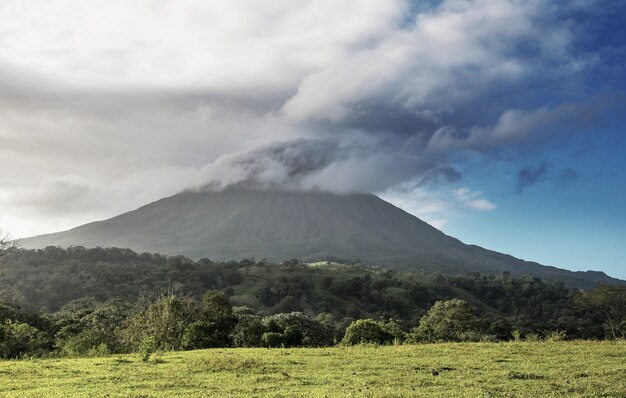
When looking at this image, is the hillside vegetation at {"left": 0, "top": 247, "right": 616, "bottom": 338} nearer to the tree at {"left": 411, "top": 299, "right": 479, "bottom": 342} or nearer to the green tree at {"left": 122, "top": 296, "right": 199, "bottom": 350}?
the tree at {"left": 411, "top": 299, "right": 479, "bottom": 342}

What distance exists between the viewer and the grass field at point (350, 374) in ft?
41.6

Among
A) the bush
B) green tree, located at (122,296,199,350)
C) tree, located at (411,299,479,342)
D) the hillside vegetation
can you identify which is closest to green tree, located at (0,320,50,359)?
green tree, located at (122,296,199,350)

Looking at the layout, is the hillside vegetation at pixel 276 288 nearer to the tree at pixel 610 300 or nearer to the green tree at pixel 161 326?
the tree at pixel 610 300

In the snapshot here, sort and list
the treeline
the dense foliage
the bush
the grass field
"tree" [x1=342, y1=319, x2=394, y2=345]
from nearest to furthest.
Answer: the grass field, the treeline, the dense foliage, the bush, "tree" [x1=342, y1=319, x2=394, y2=345]

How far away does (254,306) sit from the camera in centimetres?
9456

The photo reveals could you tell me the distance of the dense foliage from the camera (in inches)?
1244

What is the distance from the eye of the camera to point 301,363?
1812 centimetres

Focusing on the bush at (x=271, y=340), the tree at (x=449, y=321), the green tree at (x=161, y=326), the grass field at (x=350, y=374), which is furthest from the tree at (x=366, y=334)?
the grass field at (x=350, y=374)

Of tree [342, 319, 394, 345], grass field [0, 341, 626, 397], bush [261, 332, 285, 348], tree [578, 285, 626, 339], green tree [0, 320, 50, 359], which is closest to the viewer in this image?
grass field [0, 341, 626, 397]

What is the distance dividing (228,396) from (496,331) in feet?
146

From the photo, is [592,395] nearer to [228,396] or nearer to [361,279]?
[228,396]

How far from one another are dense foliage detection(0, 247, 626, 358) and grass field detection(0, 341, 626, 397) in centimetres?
720

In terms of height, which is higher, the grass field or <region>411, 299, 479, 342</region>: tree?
the grass field

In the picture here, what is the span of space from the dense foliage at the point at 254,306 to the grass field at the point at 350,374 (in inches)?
283
